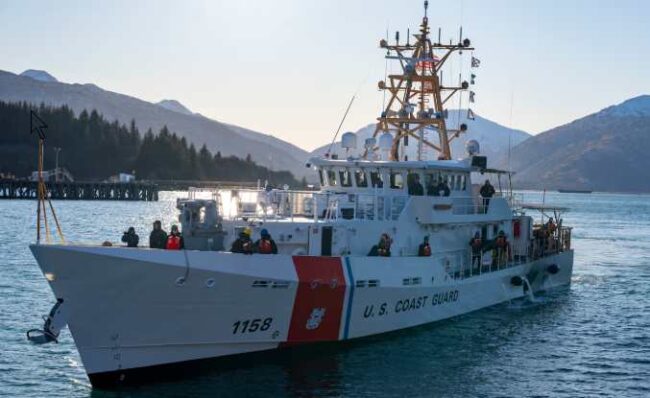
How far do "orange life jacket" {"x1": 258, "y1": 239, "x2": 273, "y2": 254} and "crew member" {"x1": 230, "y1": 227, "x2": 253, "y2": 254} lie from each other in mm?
380

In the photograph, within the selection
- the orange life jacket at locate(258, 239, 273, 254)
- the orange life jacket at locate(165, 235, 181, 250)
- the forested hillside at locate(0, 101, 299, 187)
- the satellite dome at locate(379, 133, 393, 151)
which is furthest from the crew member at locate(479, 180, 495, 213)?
the forested hillside at locate(0, 101, 299, 187)

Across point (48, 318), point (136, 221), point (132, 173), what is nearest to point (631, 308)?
point (48, 318)

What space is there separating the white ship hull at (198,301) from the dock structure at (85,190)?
4172 inches

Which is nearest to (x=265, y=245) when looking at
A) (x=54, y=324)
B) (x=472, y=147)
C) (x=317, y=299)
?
(x=317, y=299)

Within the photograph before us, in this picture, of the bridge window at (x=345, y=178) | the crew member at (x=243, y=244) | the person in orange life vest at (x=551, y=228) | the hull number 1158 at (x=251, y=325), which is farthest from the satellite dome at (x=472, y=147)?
the hull number 1158 at (x=251, y=325)

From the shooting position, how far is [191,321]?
19.3 m

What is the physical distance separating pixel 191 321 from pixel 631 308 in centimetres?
1956

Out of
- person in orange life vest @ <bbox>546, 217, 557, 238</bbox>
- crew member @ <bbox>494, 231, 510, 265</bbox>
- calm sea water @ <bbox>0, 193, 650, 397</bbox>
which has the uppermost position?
person in orange life vest @ <bbox>546, 217, 557, 238</bbox>

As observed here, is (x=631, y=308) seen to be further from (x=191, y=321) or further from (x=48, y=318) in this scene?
(x=48, y=318)

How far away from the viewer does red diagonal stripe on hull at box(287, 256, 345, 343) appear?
20.7m

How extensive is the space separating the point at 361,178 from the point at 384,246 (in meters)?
3.69

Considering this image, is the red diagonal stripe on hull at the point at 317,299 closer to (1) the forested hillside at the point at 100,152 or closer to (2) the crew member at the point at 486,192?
(2) the crew member at the point at 486,192

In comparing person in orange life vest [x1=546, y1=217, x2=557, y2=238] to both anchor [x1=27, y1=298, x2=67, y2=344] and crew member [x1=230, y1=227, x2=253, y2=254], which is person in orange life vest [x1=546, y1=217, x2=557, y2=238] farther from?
anchor [x1=27, y1=298, x2=67, y2=344]

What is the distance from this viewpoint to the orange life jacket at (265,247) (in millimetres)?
20703
